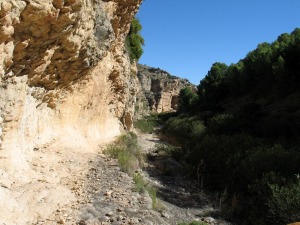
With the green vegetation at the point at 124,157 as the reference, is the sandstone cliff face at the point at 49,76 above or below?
above

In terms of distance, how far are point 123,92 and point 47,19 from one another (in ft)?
44.4

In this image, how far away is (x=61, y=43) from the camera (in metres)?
9.39

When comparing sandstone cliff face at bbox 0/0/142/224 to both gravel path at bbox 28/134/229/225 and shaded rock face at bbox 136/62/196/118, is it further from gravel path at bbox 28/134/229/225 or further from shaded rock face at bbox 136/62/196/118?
shaded rock face at bbox 136/62/196/118

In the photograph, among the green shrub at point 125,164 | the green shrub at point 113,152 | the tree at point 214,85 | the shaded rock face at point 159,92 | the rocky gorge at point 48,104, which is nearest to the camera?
the rocky gorge at point 48,104

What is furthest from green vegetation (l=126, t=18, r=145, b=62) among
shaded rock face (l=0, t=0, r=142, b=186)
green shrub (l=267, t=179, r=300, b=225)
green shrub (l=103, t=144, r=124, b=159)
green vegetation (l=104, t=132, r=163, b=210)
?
green shrub (l=267, t=179, r=300, b=225)

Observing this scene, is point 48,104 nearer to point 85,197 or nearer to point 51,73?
point 51,73

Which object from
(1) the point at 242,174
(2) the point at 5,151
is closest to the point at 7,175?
(2) the point at 5,151

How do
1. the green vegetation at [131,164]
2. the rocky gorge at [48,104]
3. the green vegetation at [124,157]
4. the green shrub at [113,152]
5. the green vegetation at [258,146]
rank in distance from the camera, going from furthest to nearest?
the green shrub at [113,152]
the green vegetation at [124,157]
the green vegetation at [258,146]
the green vegetation at [131,164]
the rocky gorge at [48,104]

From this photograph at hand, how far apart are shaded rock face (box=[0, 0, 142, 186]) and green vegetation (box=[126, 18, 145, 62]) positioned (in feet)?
22.7

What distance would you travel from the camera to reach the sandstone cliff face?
739 cm

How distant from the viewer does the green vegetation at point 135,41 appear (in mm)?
24812

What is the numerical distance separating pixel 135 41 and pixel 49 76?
15798 mm

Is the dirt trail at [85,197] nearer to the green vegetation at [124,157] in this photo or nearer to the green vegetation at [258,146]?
the green vegetation at [124,157]

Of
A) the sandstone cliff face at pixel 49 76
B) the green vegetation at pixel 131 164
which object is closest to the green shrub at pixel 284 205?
the green vegetation at pixel 131 164
